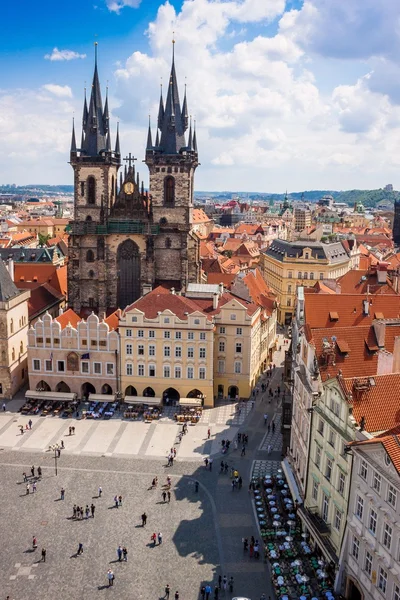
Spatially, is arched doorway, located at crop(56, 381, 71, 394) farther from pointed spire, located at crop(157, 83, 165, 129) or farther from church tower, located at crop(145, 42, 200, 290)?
pointed spire, located at crop(157, 83, 165, 129)

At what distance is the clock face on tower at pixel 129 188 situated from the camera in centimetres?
8850

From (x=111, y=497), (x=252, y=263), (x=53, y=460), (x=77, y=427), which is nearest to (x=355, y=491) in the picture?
(x=111, y=497)

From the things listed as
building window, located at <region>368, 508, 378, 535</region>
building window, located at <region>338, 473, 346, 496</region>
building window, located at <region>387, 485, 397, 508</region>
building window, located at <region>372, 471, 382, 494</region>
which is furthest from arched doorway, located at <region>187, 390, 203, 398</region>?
building window, located at <region>387, 485, 397, 508</region>

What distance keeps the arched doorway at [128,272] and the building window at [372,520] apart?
59.8 meters

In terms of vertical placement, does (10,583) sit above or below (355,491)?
below

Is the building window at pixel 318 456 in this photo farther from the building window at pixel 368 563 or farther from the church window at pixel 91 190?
the church window at pixel 91 190

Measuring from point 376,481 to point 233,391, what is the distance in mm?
40145

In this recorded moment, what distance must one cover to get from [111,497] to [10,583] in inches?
484

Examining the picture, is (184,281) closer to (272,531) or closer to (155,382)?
(155,382)

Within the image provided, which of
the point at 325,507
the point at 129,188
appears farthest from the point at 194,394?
the point at 129,188

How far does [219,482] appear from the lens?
52.9m

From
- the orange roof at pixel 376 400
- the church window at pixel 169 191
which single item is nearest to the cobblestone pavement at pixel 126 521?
the orange roof at pixel 376 400

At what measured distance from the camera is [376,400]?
3800 cm

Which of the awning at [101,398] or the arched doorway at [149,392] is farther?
the arched doorway at [149,392]
